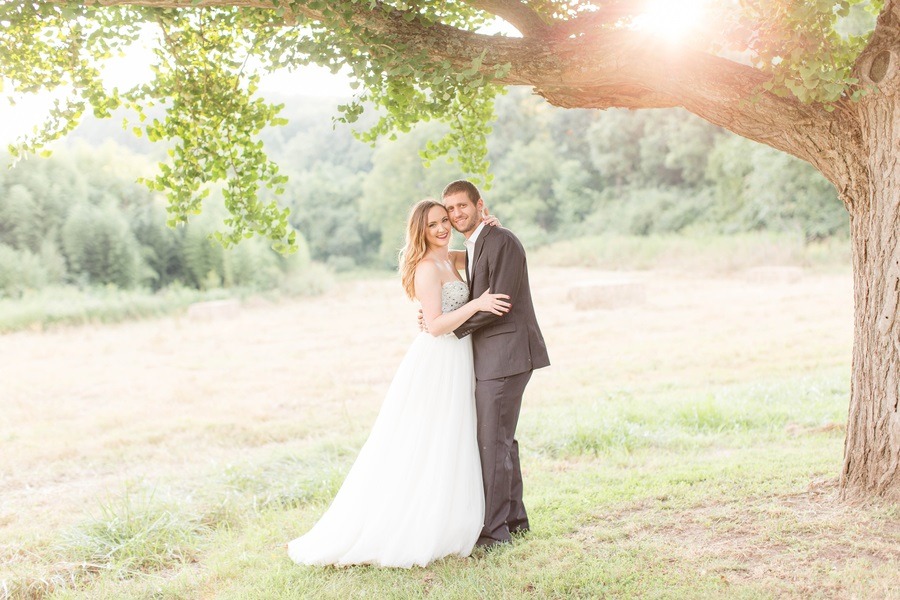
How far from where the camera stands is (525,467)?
23.4 feet

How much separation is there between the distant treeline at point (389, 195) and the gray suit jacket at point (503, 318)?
10005mm

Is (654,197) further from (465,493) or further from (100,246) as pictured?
(465,493)

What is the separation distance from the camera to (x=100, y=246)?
27.6 metres

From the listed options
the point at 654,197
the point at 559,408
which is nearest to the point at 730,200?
the point at 654,197

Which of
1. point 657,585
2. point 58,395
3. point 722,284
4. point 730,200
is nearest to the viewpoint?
point 657,585

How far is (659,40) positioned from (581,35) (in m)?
0.54

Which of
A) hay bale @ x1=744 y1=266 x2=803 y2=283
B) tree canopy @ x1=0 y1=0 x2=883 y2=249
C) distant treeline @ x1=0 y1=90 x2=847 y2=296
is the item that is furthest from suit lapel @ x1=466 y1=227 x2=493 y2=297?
hay bale @ x1=744 y1=266 x2=803 y2=283

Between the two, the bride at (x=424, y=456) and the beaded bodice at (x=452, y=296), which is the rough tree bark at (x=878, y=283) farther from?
the beaded bodice at (x=452, y=296)

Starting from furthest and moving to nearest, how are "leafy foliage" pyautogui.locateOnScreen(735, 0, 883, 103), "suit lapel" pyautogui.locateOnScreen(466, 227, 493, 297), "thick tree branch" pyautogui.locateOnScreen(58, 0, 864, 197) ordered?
"suit lapel" pyautogui.locateOnScreen(466, 227, 493, 297) → "thick tree branch" pyautogui.locateOnScreen(58, 0, 864, 197) → "leafy foliage" pyautogui.locateOnScreen(735, 0, 883, 103)

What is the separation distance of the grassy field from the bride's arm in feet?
4.82

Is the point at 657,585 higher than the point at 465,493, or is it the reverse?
the point at 465,493

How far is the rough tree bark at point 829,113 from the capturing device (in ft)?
14.5

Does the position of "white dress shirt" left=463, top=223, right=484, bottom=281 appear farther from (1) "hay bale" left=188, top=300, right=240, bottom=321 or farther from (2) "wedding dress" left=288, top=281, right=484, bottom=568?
(1) "hay bale" left=188, top=300, right=240, bottom=321

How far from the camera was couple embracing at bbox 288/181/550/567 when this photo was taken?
468 cm
